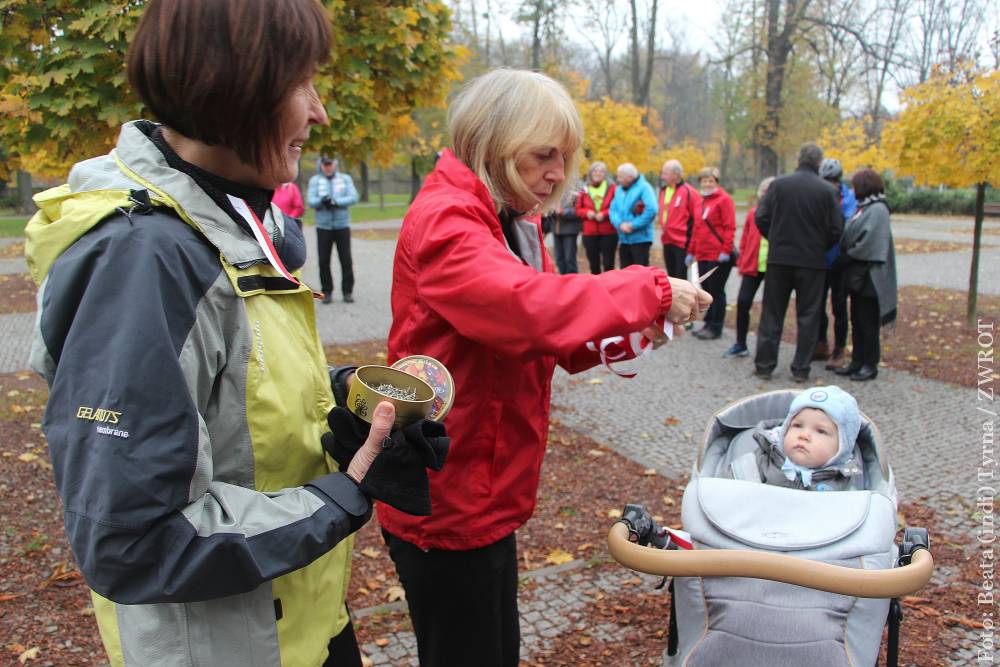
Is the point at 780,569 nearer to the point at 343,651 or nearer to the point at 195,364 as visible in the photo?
the point at 343,651

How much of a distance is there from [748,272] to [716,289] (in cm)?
47

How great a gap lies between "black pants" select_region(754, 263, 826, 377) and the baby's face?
14.9ft

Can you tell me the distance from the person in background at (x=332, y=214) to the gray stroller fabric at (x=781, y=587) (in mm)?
8208

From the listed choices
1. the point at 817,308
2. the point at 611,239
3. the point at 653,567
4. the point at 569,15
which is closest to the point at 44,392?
the point at 653,567

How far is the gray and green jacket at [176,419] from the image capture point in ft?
3.76

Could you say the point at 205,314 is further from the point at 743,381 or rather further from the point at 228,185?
the point at 743,381

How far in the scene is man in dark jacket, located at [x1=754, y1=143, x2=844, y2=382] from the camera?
7.18 m

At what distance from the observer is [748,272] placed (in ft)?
28.1

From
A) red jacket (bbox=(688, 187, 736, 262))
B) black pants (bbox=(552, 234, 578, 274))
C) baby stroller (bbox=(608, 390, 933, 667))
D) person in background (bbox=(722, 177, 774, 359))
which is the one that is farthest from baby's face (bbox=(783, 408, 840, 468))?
black pants (bbox=(552, 234, 578, 274))

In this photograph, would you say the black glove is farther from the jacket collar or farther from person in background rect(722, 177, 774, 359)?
person in background rect(722, 177, 774, 359)

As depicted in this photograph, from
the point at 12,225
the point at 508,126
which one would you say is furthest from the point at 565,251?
the point at 12,225

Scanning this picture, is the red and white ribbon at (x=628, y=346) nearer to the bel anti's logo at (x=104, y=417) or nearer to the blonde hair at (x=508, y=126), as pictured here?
the blonde hair at (x=508, y=126)

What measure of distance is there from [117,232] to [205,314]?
0.18 meters

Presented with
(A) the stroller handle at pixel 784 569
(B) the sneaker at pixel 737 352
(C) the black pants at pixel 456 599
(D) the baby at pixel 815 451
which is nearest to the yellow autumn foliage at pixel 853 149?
(B) the sneaker at pixel 737 352
